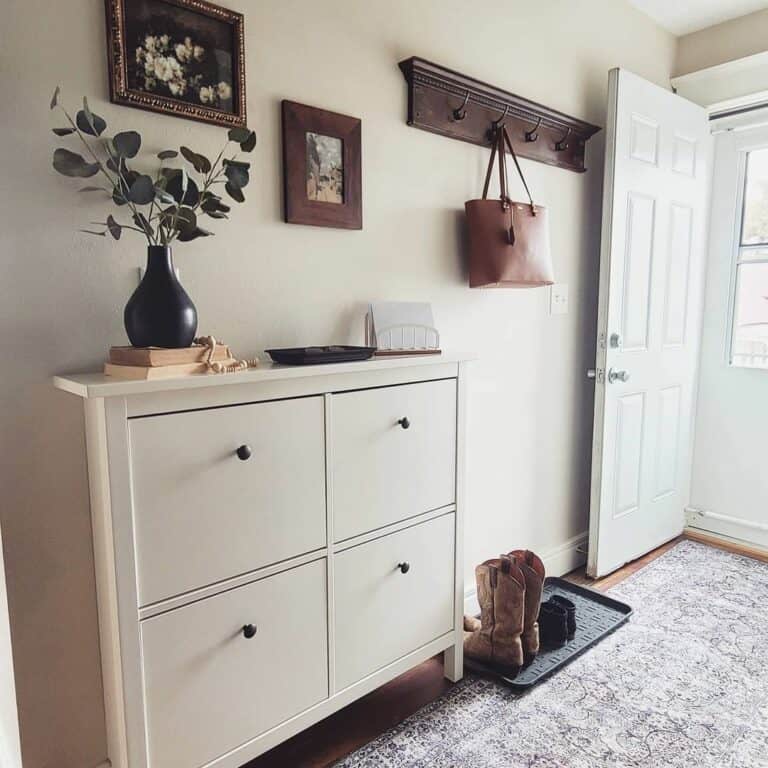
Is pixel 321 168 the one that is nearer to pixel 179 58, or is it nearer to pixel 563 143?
pixel 179 58

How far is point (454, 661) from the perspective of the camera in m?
1.79

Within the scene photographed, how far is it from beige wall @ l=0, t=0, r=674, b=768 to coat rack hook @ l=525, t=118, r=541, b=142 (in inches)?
4.8

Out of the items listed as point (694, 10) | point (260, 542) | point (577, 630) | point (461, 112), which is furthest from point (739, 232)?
point (260, 542)

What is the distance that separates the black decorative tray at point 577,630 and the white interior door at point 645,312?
20 centimetres

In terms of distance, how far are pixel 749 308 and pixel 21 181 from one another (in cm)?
290

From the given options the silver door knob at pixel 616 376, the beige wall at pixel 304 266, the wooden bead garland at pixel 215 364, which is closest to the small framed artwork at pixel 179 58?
the beige wall at pixel 304 266

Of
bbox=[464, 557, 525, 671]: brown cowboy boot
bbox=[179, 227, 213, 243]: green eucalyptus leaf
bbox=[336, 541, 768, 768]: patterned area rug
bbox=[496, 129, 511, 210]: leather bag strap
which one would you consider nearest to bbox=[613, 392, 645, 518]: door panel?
bbox=[336, 541, 768, 768]: patterned area rug

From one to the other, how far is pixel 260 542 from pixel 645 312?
1977 millimetres

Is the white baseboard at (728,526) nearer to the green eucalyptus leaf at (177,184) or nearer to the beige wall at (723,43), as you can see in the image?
the beige wall at (723,43)

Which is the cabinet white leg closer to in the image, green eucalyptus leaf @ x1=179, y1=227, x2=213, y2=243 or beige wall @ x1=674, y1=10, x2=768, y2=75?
green eucalyptus leaf @ x1=179, y1=227, x2=213, y2=243

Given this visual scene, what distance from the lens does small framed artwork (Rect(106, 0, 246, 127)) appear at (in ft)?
4.09

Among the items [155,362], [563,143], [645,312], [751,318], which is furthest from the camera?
[751,318]

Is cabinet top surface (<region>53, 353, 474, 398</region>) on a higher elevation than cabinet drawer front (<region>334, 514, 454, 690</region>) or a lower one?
higher

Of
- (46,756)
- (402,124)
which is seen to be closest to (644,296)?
(402,124)
